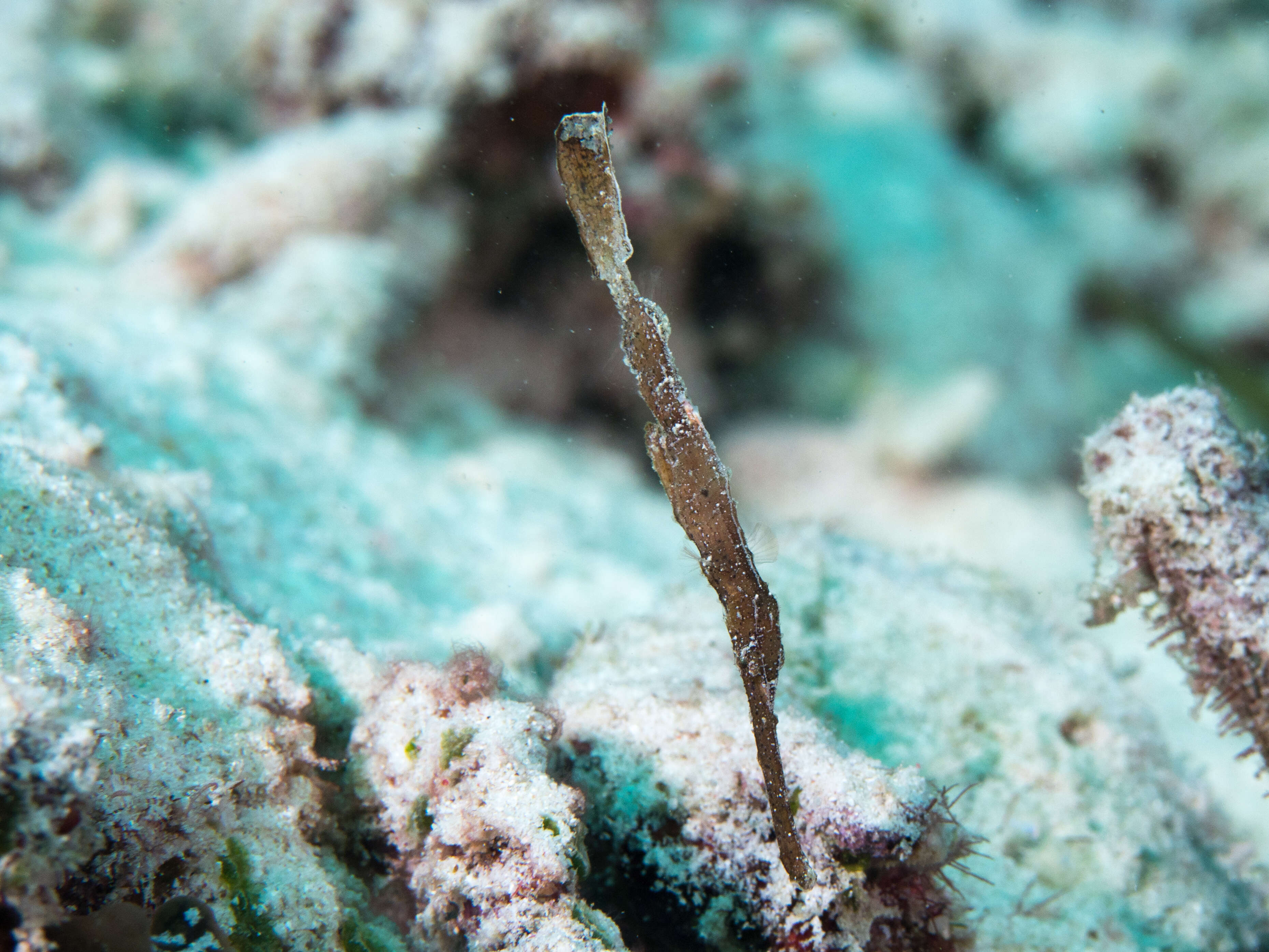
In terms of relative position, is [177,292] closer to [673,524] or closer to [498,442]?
[498,442]

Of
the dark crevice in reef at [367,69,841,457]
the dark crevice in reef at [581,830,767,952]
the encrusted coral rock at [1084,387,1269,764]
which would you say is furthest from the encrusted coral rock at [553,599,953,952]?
the dark crevice in reef at [367,69,841,457]

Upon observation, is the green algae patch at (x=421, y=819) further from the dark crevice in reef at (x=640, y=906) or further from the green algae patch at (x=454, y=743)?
the dark crevice in reef at (x=640, y=906)

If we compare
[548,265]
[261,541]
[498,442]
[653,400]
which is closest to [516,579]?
[261,541]

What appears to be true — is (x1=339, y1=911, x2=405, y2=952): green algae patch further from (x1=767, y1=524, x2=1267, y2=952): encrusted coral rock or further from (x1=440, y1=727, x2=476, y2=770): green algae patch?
(x1=767, y1=524, x2=1267, y2=952): encrusted coral rock

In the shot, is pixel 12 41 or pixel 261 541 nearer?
pixel 261 541

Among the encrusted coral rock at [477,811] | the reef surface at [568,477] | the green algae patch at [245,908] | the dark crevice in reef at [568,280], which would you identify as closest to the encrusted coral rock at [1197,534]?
the reef surface at [568,477]
